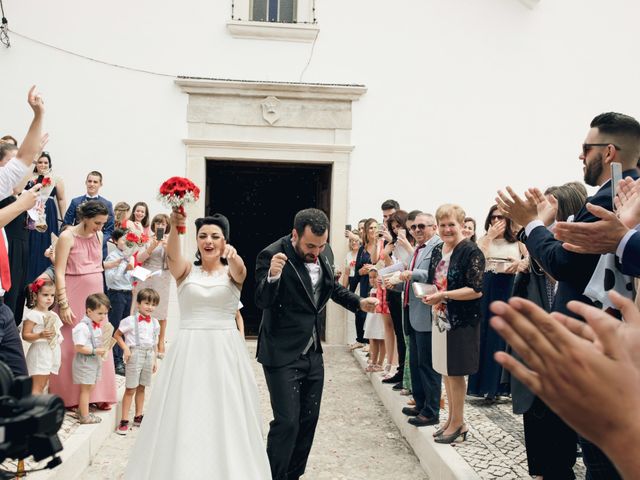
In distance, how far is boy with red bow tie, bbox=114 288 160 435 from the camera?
6.33m

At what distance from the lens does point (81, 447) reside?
5293 millimetres

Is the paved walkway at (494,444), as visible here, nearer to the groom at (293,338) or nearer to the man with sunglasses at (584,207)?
the groom at (293,338)

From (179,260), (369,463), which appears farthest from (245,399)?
(369,463)

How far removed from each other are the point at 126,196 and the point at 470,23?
22.5 feet

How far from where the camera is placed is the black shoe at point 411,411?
21.2ft

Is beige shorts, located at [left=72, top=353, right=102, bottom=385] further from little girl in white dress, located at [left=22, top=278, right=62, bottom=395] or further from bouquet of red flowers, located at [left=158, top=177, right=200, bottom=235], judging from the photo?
bouquet of red flowers, located at [left=158, top=177, right=200, bottom=235]

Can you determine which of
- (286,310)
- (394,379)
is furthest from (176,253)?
(394,379)

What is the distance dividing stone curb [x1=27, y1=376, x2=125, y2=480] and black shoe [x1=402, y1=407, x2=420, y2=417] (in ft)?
9.86

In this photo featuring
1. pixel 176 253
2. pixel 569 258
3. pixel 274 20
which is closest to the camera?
pixel 569 258

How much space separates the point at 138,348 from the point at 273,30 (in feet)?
22.0

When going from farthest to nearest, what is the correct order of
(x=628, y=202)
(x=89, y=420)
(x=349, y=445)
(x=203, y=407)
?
1. (x=349, y=445)
2. (x=89, y=420)
3. (x=203, y=407)
4. (x=628, y=202)

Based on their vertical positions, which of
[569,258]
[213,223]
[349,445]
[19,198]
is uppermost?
[19,198]

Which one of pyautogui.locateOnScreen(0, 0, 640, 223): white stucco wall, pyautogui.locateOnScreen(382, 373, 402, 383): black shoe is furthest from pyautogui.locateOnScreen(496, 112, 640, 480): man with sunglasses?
pyautogui.locateOnScreen(0, 0, 640, 223): white stucco wall

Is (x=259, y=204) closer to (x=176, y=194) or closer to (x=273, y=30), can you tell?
(x=273, y=30)
